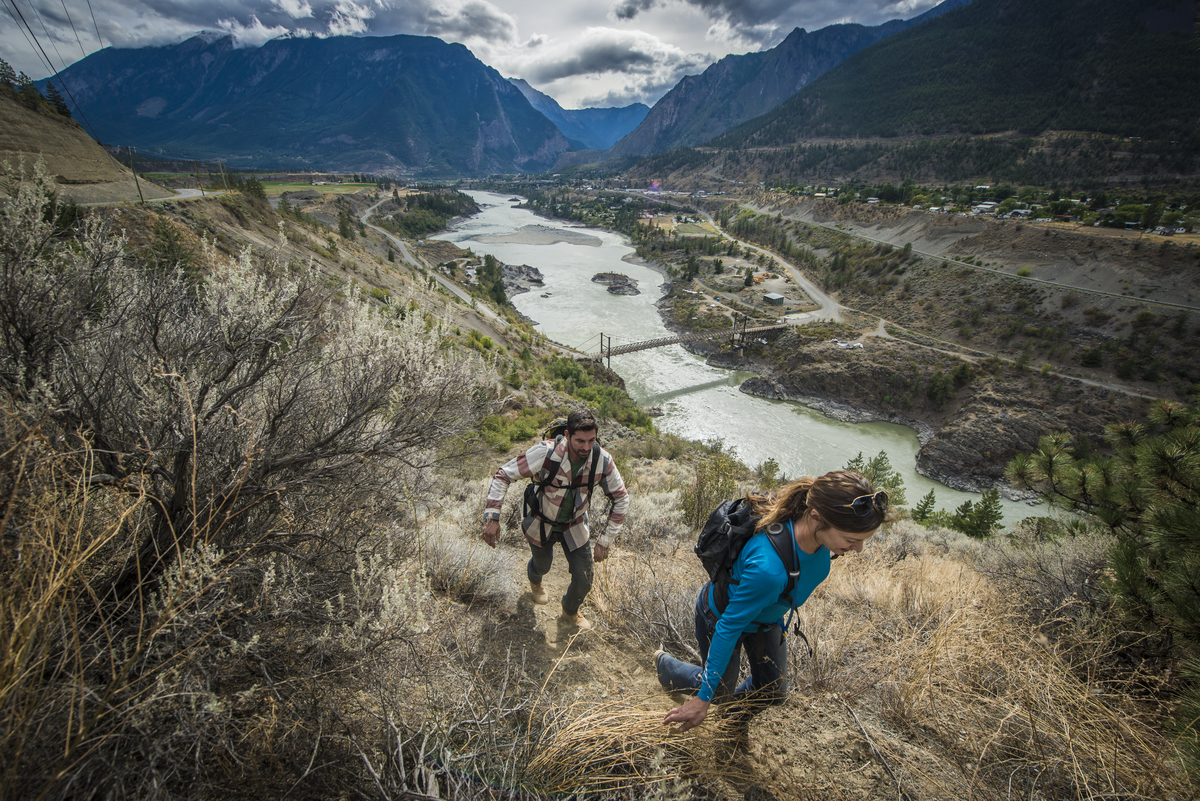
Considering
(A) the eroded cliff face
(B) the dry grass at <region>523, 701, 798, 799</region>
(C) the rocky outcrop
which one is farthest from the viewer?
(C) the rocky outcrop

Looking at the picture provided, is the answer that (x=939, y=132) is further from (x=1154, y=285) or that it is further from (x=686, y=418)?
(x=686, y=418)

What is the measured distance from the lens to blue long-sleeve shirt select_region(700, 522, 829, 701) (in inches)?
70.9

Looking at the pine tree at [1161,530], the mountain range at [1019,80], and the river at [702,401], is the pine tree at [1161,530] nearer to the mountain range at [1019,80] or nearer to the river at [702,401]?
the river at [702,401]

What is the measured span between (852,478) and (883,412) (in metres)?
30.9

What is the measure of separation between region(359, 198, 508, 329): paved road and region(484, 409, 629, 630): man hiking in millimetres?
22008

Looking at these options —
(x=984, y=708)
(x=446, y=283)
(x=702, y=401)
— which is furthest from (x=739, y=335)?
(x=984, y=708)

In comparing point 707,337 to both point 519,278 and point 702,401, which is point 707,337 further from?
point 519,278

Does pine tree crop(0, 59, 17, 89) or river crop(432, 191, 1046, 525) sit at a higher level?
pine tree crop(0, 59, 17, 89)

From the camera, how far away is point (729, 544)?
77.9 inches

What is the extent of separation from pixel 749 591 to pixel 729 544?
220 mm

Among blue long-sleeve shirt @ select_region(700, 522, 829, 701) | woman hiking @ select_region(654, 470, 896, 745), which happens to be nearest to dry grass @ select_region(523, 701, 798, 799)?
woman hiking @ select_region(654, 470, 896, 745)

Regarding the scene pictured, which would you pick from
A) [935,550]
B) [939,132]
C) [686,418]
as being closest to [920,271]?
[686,418]

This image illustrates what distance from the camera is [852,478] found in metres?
1.86

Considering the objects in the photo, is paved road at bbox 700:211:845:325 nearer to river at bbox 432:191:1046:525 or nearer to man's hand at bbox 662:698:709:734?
river at bbox 432:191:1046:525
